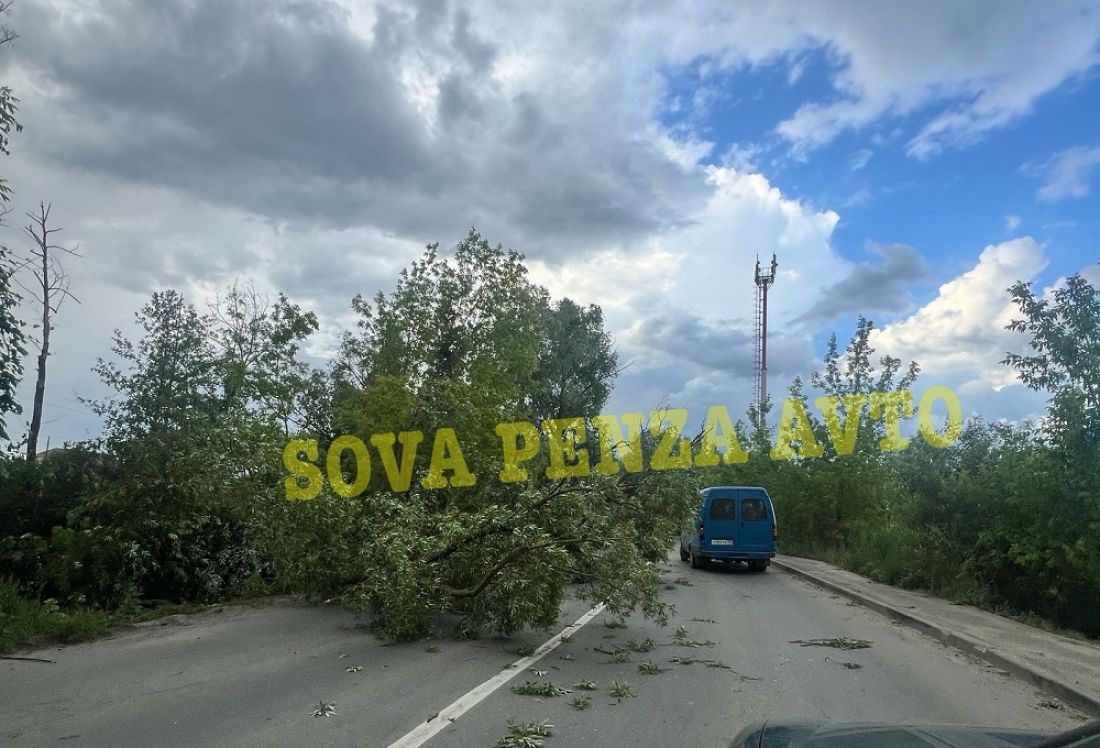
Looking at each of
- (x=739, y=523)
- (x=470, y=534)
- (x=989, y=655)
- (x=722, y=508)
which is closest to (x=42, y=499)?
(x=470, y=534)

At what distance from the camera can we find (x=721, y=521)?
72.1ft

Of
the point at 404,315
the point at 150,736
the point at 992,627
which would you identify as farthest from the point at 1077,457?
the point at 404,315

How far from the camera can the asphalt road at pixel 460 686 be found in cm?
649

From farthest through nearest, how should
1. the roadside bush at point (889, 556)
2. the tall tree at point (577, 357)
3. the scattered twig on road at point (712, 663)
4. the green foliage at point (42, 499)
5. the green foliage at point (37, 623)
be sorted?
the tall tree at point (577, 357) → the roadside bush at point (889, 556) → the green foliage at point (42, 499) → the green foliage at point (37, 623) → the scattered twig on road at point (712, 663)

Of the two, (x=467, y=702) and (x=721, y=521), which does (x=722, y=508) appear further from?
(x=467, y=702)

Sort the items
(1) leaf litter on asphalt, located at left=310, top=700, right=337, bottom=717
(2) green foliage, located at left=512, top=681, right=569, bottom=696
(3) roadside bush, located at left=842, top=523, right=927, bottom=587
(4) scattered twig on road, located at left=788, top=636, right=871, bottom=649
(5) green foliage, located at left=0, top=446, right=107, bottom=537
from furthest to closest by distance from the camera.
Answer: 1. (3) roadside bush, located at left=842, top=523, right=927, bottom=587
2. (5) green foliage, located at left=0, top=446, right=107, bottom=537
3. (4) scattered twig on road, located at left=788, top=636, right=871, bottom=649
4. (2) green foliage, located at left=512, top=681, right=569, bottom=696
5. (1) leaf litter on asphalt, located at left=310, top=700, right=337, bottom=717

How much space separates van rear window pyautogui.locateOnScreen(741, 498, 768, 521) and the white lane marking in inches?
475

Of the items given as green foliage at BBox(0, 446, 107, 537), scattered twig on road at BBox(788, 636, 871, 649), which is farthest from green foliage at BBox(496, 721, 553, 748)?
green foliage at BBox(0, 446, 107, 537)

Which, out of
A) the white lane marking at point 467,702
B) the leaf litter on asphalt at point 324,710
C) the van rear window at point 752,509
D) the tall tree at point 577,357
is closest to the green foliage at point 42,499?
the white lane marking at point 467,702

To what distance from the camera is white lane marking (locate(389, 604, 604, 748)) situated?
615cm

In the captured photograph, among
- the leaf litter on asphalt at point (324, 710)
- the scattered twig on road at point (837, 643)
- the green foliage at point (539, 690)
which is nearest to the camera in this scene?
the leaf litter on asphalt at point (324, 710)

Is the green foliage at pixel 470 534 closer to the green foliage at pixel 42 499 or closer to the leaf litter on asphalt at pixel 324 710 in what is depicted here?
the leaf litter on asphalt at pixel 324 710

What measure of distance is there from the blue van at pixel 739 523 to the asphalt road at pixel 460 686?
381 inches

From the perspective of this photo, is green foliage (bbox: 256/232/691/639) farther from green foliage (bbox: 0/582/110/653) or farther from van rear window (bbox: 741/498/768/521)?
van rear window (bbox: 741/498/768/521)
